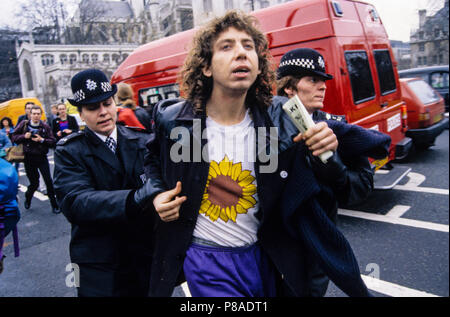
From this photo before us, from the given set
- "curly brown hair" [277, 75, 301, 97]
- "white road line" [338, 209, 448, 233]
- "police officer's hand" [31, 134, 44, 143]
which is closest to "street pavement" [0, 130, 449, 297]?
"white road line" [338, 209, 448, 233]

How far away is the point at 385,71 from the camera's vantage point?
218 inches

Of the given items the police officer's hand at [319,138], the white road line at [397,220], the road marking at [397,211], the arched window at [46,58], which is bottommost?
the white road line at [397,220]

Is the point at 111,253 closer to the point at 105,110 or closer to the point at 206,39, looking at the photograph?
the point at 105,110

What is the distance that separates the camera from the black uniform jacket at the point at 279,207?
1477mm

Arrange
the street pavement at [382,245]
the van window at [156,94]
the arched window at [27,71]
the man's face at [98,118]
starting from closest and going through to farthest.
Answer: the man's face at [98,118]
the street pavement at [382,245]
the arched window at [27,71]
the van window at [156,94]

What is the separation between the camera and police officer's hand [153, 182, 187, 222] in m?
1.45

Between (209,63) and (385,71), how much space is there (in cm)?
473

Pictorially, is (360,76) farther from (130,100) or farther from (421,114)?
(421,114)

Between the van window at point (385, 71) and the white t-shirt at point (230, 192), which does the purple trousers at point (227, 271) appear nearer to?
the white t-shirt at point (230, 192)

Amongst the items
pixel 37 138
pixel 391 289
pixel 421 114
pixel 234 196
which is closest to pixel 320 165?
pixel 234 196

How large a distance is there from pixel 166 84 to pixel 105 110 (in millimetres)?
5025

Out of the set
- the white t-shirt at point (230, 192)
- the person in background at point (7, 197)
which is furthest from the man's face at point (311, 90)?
the person in background at point (7, 197)

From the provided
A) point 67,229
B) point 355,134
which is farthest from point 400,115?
point 67,229

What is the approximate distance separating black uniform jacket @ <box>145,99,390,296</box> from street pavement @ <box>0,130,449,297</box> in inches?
70.4
